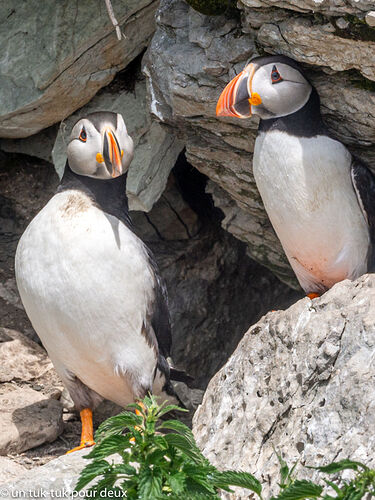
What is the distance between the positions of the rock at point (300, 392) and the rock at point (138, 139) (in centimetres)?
226

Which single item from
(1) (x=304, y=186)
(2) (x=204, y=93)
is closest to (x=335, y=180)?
(1) (x=304, y=186)

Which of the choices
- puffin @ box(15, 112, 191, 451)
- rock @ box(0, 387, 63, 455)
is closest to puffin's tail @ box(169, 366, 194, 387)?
puffin @ box(15, 112, 191, 451)

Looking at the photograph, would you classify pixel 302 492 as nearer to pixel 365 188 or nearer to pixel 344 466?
pixel 344 466

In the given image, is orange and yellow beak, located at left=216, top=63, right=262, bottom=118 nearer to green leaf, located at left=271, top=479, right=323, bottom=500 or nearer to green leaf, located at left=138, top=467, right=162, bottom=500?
green leaf, located at left=138, top=467, right=162, bottom=500

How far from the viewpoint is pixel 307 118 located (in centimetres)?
519

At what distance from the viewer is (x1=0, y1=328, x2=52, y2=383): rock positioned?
6559mm

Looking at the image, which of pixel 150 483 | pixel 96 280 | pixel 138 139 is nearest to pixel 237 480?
pixel 150 483

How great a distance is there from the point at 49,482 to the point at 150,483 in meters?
0.88

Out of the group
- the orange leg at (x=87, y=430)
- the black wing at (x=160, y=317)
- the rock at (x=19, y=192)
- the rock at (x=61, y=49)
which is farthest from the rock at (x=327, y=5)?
the rock at (x=19, y=192)

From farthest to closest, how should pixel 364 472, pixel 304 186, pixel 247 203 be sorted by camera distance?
pixel 247 203
pixel 304 186
pixel 364 472

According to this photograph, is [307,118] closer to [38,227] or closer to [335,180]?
[335,180]

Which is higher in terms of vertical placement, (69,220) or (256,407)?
(69,220)

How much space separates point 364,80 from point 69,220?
199 centimetres

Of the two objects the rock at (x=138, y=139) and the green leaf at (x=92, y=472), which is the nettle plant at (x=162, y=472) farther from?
the rock at (x=138, y=139)
